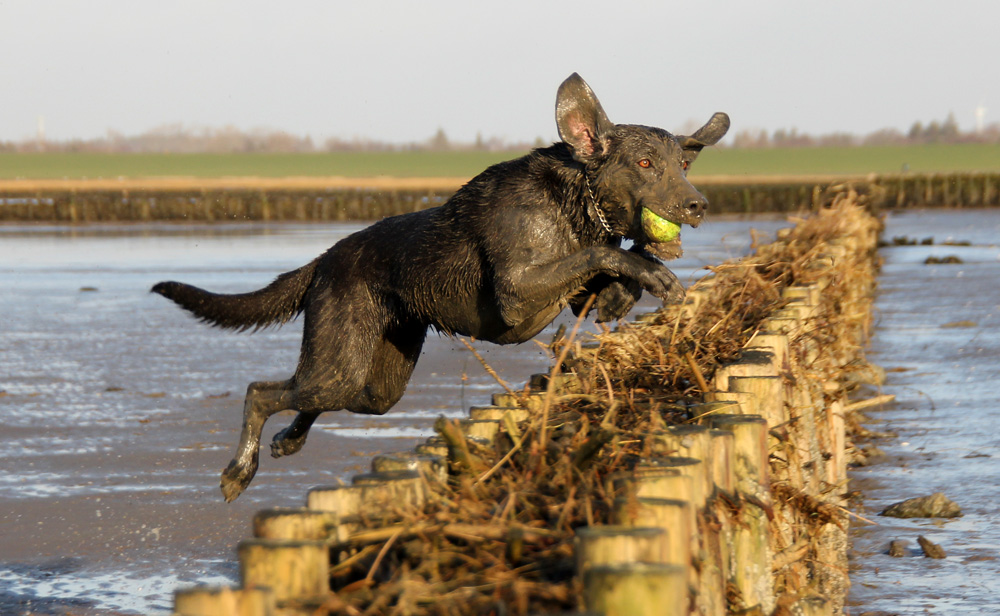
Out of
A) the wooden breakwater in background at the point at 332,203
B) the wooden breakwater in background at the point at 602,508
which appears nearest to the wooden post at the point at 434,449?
the wooden breakwater in background at the point at 602,508

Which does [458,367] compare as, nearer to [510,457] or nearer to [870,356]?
[870,356]

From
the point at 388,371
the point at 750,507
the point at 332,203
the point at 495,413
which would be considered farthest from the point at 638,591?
the point at 332,203

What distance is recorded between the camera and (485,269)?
5703 mm

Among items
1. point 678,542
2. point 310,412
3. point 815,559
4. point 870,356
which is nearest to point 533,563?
point 678,542

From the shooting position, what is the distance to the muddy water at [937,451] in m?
5.99

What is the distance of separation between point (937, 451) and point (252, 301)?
5.29m

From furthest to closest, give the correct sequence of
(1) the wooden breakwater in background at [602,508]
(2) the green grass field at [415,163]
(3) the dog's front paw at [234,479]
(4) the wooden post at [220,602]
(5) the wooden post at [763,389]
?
(2) the green grass field at [415,163], (3) the dog's front paw at [234,479], (5) the wooden post at [763,389], (1) the wooden breakwater in background at [602,508], (4) the wooden post at [220,602]

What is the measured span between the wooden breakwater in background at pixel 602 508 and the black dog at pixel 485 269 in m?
0.39

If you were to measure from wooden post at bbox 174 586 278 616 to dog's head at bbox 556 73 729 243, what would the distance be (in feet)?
10.1

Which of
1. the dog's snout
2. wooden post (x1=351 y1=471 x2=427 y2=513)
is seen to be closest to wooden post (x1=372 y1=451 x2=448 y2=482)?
wooden post (x1=351 y1=471 x2=427 y2=513)

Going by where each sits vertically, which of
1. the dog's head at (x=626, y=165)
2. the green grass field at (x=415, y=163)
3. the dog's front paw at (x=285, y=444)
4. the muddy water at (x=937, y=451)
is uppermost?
the green grass field at (x=415, y=163)

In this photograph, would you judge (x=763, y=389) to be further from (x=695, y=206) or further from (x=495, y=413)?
(x=495, y=413)

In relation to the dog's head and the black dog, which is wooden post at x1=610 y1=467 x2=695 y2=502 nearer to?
the black dog

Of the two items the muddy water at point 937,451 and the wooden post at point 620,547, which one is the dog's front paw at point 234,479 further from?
the wooden post at point 620,547
